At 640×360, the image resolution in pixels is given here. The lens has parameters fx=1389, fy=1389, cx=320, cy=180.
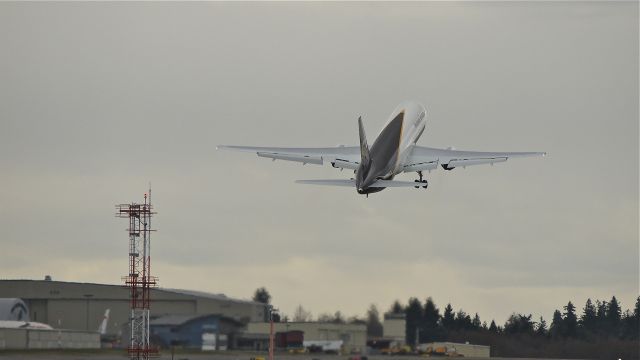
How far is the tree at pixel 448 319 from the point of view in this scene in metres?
138

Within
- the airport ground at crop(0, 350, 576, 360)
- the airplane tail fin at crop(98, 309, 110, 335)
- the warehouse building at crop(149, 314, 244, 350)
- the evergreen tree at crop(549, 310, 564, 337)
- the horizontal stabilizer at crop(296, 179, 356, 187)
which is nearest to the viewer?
the horizontal stabilizer at crop(296, 179, 356, 187)

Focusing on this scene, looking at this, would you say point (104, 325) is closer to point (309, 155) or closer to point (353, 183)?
point (309, 155)

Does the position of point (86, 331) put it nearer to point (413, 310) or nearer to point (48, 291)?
point (48, 291)

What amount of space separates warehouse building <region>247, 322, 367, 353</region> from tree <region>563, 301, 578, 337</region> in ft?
94.1

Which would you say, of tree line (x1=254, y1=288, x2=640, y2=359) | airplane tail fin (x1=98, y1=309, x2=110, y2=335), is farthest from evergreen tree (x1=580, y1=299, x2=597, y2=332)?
airplane tail fin (x1=98, y1=309, x2=110, y2=335)

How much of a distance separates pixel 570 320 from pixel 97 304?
215 ft

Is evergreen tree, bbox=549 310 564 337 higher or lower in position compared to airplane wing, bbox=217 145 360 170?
lower

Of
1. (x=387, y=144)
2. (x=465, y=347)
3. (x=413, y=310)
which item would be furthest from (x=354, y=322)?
(x=387, y=144)

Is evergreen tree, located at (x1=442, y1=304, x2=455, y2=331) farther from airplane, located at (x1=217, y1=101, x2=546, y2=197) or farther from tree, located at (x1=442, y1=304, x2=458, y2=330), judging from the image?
airplane, located at (x1=217, y1=101, x2=546, y2=197)

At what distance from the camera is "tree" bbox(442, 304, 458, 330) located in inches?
5418

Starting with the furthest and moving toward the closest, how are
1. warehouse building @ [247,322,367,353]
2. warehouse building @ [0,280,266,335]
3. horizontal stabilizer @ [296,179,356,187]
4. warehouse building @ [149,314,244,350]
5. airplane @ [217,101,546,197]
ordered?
warehouse building @ [0,280,266,335], warehouse building @ [247,322,367,353], warehouse building @ [149,314,244,350], airplane @ [217,101,546,197], horizontal stabilizer @ [296,179,356,187]

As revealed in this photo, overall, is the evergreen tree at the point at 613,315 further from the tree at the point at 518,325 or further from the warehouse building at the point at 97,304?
the warehouse building at the point at 97,304

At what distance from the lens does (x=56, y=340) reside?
541ft

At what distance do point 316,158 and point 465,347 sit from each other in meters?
29.8
